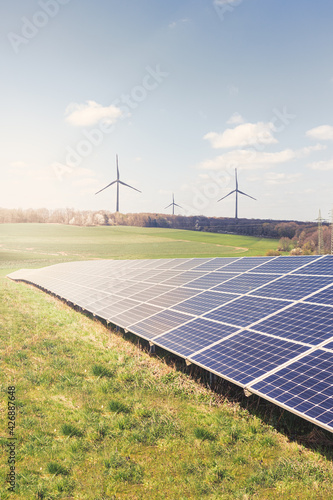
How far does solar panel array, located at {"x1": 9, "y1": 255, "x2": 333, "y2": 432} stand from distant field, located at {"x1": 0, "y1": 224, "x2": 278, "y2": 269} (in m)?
67.6

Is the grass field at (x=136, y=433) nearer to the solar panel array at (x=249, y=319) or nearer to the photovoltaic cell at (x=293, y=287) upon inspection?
the solar panel array at (x=249, y=319)

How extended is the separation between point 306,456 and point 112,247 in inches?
3984

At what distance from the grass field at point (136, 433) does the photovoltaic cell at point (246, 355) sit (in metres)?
1.33

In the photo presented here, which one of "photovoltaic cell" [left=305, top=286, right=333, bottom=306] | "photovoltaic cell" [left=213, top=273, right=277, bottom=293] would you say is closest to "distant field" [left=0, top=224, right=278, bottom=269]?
"photovoltaic cell" [left=213, top=273, right=277, bottom=293]

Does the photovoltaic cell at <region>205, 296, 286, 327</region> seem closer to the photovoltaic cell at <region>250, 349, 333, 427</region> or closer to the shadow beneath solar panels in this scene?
the shadow beneath solar panels

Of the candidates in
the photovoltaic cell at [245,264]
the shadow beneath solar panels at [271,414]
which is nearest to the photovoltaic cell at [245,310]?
the shadow beneath solar panels at [271,414]

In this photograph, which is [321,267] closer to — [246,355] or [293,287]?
[293,287]

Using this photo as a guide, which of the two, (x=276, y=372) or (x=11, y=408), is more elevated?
(x=276, y=372)

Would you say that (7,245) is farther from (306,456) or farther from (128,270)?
(306,456)

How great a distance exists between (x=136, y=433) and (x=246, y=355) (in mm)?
4752

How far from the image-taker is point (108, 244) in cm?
11250

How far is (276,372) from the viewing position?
37.0ft

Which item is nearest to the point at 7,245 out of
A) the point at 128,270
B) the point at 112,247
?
the point at 112,247

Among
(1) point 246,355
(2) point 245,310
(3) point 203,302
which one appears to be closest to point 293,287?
Answer: (2) point 245,310
